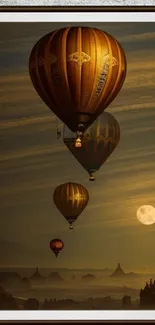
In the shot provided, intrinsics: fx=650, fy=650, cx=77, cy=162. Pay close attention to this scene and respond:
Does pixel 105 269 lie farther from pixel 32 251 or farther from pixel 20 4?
pixel 20 4

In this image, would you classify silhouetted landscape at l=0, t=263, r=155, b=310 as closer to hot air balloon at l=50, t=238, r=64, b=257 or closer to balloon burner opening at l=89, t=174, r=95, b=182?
hot air balloon at l=50, t=238, r=64, b=257

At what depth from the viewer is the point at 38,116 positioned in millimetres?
2086

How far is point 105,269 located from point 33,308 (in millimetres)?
252

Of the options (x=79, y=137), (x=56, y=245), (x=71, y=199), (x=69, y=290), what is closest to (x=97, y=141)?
(x=79, y=137)

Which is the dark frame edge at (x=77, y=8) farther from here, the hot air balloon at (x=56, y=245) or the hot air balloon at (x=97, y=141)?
the hot air balloon at (x=56, y=245)

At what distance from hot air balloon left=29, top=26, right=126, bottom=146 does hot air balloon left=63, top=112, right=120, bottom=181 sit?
0.02m

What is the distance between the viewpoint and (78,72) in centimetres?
204

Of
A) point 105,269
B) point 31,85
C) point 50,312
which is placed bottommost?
point 50,312

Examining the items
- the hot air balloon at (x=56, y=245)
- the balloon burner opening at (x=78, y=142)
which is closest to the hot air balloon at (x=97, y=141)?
the balloon burner opening at (x=78, y=142)

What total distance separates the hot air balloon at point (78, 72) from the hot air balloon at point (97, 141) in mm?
22

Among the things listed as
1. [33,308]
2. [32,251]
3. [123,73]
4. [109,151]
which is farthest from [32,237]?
[123,73]

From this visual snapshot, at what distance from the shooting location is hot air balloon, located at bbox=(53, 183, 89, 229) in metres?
2.04

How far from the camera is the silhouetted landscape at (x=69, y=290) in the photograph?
6.56ft

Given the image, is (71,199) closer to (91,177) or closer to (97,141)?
(91,177)
